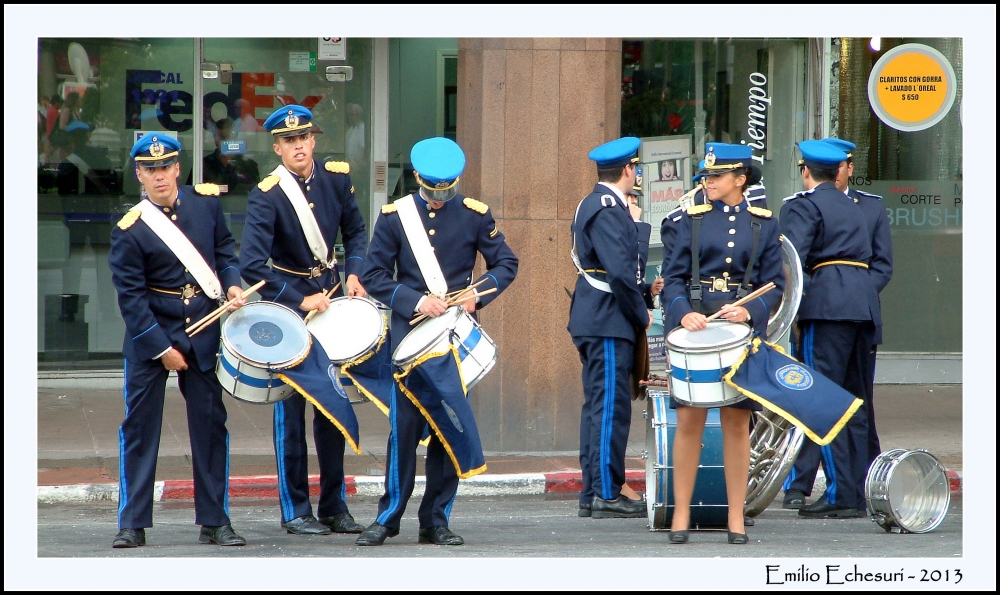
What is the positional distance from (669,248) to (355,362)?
68.0 inches

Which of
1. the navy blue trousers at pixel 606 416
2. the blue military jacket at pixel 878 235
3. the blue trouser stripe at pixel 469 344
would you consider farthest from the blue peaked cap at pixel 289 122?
the blue military jacket at pixel 878 235

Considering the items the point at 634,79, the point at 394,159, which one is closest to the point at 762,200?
the point at 634,79

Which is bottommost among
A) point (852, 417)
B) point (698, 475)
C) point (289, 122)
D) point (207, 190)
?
point (698, 475)

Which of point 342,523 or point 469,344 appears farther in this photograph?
point 342,523

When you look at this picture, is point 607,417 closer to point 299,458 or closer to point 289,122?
point 299,458

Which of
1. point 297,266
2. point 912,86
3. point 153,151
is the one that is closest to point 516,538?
point 297,266

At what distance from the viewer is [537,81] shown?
9.24m

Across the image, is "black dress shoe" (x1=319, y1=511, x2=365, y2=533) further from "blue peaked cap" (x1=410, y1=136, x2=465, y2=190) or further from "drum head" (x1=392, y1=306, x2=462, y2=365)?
"blue peaked cap" (x1=410, y1=136, x2=465, y2=190)

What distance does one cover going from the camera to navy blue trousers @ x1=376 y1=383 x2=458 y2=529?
6352mm

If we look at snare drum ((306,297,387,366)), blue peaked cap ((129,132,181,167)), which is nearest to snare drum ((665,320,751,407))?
snare drum ((306,297,387,366))

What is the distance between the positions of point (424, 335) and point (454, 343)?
0.15 meters

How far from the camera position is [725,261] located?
6.30 metres

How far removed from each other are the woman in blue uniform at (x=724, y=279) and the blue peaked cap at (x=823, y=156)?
1.31 metres

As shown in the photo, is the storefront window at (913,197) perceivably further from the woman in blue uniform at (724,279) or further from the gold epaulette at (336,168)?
the gold epaulette at (336,168)
